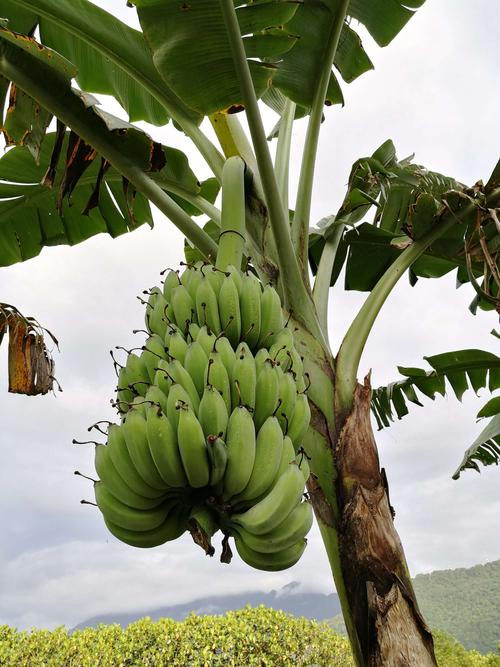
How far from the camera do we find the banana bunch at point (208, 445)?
1.04 meters

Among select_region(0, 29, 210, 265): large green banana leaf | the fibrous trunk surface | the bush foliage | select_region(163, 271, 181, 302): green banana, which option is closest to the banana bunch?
select_region(163, 271, 181, 302): green banana

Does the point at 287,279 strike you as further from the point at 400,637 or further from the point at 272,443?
the point at 400,637

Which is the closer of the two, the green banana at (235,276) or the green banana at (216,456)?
the green banana at (216,456)

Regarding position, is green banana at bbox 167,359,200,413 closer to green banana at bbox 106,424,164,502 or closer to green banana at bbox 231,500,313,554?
green banana at bbox 106,424,164,502

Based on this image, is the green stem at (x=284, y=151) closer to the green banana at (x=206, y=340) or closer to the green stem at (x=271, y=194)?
the green stem at (x=271, y=194)

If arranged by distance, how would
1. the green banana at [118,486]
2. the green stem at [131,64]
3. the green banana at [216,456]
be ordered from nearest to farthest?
1. the green banana at [216,456]
2. the green banana at [118,486]
3. the green stem at [131,64]

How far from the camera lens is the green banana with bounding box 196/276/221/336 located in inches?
52.1

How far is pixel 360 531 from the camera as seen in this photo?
5.16 feet

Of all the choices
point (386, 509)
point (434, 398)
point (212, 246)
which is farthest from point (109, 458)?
point (434, 398)

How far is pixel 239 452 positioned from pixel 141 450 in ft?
0.60

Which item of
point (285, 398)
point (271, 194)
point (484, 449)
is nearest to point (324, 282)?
point (271, 194)

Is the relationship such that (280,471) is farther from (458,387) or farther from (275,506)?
(458,387)

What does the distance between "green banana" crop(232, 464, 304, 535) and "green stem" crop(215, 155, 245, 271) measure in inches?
23.3

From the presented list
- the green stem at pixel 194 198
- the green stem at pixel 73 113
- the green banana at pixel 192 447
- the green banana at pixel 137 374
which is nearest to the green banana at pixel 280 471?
the green banana at pixel 192 447
